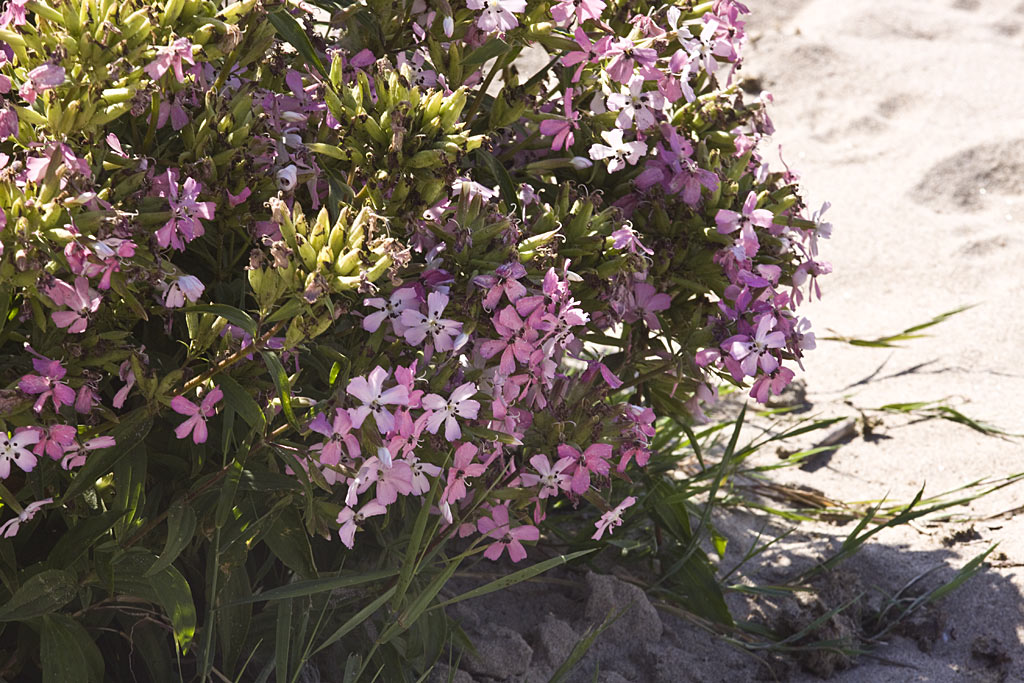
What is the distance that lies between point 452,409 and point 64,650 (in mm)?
539

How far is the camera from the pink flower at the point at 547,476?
1.42 meters

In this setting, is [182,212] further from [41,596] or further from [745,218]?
[745,218]

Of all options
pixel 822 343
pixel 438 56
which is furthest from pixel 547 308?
pixel 822 343

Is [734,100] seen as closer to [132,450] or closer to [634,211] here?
[634,211]

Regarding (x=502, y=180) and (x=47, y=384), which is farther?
(x=502, y=180)

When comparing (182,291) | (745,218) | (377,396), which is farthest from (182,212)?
(745,218)

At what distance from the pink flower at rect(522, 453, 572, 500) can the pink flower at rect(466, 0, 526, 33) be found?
0.54 metres

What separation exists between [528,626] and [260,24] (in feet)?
3.61

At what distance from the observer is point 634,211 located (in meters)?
1.69

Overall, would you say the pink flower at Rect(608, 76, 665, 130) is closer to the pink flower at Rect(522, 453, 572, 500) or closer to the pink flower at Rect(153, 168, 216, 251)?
the pink flower at Rect(522, 453, 572, 500)

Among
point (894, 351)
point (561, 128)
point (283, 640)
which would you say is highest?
point (561, 128)

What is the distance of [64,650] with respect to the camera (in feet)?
4.32

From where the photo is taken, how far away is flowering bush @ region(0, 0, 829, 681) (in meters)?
1.18

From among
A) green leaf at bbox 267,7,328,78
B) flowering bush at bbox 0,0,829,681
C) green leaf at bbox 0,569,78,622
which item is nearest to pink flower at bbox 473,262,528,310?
flowering bush at bbox 0,0,829,681
